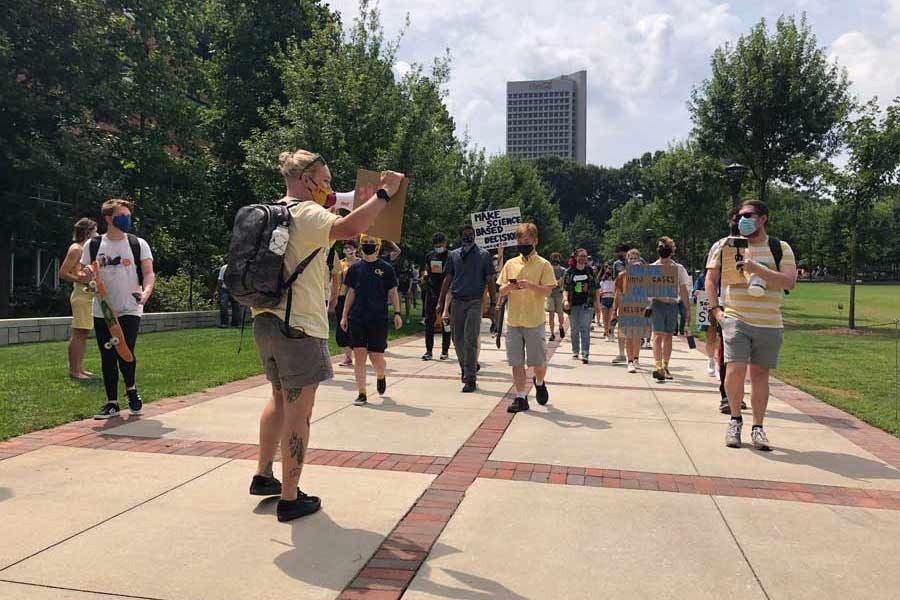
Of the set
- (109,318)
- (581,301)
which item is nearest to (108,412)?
(109,318)

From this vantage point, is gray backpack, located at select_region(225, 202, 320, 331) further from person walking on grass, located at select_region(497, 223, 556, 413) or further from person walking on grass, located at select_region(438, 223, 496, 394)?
person walking on grass, located at select_region(438, 223, 496, 394)

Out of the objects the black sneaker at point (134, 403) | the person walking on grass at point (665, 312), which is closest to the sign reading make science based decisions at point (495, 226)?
the person walking on grass at point (665, 312)

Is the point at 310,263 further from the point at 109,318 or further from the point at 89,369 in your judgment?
the point at 89,369

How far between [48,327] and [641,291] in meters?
10.9

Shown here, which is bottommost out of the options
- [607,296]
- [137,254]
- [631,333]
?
[631,333]

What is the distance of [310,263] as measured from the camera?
11.8 ft

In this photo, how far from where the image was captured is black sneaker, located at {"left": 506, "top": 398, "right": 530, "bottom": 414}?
6.78 metres

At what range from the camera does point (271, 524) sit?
363 cm

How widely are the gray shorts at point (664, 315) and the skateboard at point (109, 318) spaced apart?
20.6ft

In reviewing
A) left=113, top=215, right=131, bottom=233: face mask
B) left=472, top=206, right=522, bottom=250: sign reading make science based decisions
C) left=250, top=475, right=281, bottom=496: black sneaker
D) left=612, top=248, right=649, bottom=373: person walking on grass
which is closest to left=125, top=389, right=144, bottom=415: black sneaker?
left=113, top=215, right=131, bottom=233: face mask

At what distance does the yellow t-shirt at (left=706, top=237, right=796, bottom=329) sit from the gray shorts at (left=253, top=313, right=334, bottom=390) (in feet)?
11.6

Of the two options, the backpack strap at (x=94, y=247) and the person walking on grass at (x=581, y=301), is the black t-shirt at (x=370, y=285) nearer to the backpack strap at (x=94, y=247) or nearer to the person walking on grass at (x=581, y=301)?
the backpack strap at (x=94, y=247)

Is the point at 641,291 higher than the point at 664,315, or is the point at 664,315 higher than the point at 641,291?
the point at 641,291

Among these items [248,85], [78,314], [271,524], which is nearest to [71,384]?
[78,314]
